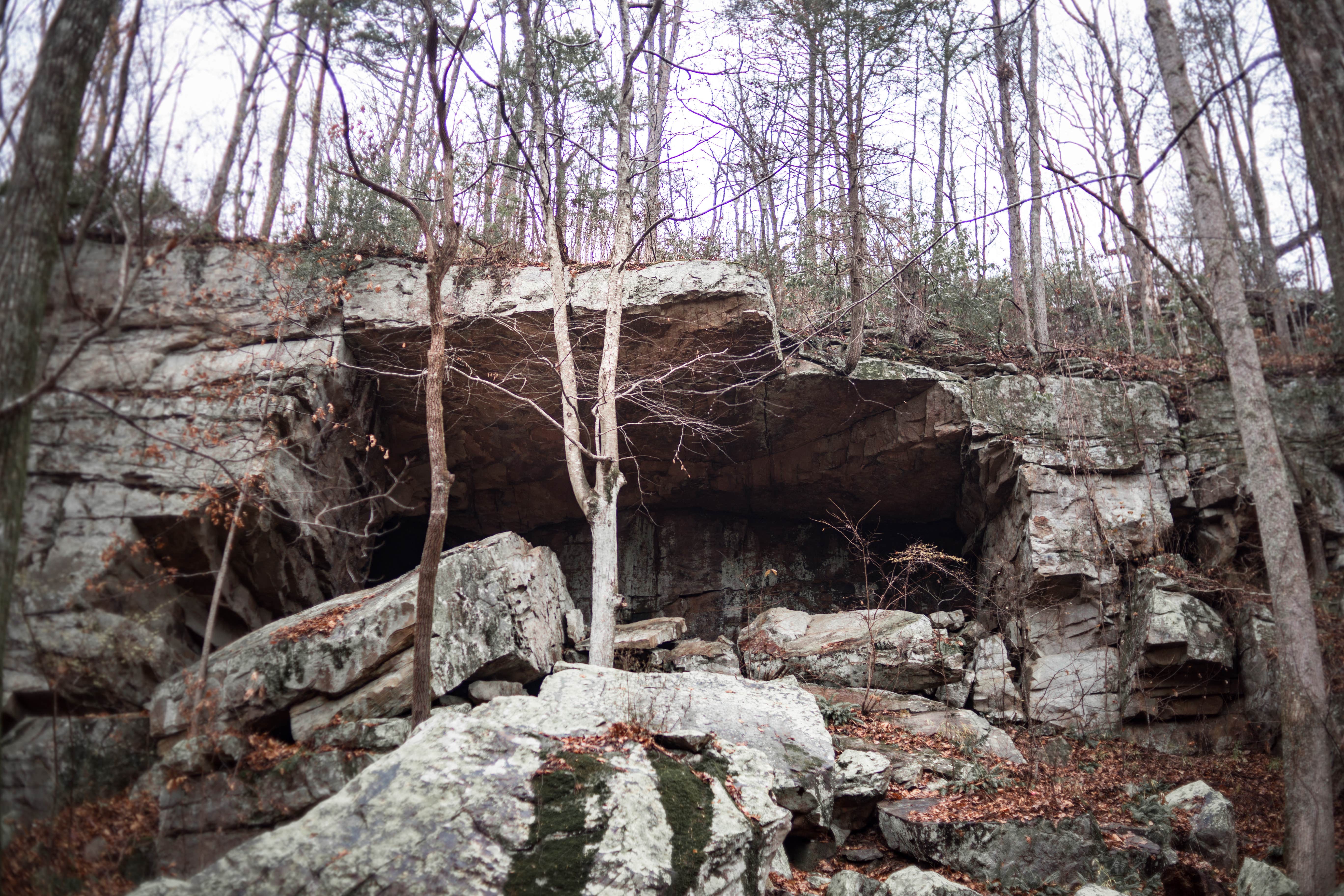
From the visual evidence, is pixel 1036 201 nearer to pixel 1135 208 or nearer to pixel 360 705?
pixel 1135 208

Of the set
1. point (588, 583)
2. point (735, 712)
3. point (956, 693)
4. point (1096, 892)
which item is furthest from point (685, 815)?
point (588, 583)

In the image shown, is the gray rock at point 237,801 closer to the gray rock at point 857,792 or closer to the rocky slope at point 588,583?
the rocky slope at point 588,583

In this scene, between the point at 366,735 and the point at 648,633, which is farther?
the point at 648,633

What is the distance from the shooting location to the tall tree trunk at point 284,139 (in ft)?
20.1

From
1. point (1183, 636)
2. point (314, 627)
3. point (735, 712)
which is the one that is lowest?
point (735, 712)

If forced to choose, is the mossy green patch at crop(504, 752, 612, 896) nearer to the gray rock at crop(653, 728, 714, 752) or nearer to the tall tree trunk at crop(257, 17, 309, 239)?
the gray rock at crop(653, 728, 714, 752)

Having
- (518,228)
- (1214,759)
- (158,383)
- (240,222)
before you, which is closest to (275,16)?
(240,222)

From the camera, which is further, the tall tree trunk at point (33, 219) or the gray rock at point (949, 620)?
the gray rock at point (949, 620)

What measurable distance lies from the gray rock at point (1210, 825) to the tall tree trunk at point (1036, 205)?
6.71 meters

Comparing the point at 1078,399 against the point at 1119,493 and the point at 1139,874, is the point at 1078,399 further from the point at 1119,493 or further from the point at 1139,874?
the point at 1139,874

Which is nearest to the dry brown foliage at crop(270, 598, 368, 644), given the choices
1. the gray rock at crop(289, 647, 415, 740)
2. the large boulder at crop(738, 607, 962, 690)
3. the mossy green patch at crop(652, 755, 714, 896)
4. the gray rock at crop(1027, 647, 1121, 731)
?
the gray rock at crop(289, 647, 415, 740)

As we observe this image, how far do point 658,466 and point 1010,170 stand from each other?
27.7 feet

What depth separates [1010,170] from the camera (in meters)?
13.7

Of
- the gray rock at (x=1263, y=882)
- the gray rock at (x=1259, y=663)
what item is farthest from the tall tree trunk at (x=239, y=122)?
the gray rock at (x=1259, y=663)
